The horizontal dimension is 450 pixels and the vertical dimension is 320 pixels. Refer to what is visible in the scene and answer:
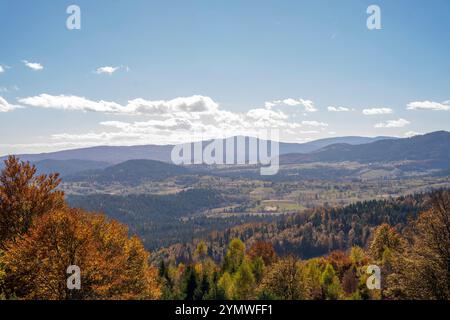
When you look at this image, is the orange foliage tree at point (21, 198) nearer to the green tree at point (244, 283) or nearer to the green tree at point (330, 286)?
the green tree at point (244, 283)

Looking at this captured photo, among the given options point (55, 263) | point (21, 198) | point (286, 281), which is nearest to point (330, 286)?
point (286, 281)

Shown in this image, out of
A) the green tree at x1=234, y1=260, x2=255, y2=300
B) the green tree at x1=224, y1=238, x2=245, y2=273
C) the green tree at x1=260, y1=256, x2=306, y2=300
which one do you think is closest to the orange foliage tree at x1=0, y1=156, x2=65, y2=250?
the green tree at x1=260, y1=256, x2=306, y2=300

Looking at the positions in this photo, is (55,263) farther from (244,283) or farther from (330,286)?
(330,286)

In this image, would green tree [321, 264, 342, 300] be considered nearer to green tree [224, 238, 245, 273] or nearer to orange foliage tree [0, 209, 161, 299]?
green tree [224, 238, 245, 273]

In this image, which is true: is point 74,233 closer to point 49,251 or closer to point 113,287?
point 49,251

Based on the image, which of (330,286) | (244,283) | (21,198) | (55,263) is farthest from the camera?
(244,283)

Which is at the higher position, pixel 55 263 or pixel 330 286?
pixel 55 263

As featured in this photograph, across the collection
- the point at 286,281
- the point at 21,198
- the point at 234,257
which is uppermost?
the point at 21,198

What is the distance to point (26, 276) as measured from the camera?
39.4 m

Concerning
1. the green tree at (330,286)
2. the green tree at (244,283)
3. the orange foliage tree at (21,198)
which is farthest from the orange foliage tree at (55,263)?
the green tree at (330,286)

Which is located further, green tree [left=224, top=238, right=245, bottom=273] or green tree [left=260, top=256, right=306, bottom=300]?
green tree [left=224, top=238, right=245, bottom=273]

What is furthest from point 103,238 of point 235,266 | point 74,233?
point 235,266

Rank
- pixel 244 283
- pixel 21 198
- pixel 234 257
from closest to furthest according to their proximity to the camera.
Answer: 1. pixel 21 198
2. pixel 244 283
3. pixel 234 257
